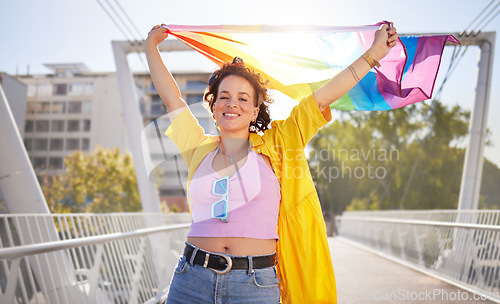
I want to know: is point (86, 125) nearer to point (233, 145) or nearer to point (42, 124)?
point (42, 124)

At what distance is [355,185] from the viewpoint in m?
47.5

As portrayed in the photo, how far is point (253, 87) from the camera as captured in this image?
9.00 ft

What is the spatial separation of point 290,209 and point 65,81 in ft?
292

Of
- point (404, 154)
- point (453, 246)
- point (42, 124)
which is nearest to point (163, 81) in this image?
point (453, 246)

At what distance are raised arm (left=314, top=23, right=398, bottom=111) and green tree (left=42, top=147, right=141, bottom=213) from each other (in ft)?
161

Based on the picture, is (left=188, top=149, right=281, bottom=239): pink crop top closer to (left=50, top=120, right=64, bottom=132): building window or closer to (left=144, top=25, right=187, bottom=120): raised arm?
(left=144, top=25, right=187, bottom=120): raised arm

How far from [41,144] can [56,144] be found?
281 centimetres

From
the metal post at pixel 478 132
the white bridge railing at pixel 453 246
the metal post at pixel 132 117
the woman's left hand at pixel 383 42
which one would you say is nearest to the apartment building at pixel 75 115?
the metal post at pixel 132 117

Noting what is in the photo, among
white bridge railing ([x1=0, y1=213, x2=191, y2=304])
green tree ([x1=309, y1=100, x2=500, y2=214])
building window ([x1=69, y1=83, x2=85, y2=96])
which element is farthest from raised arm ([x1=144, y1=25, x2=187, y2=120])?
building window ([x1=69, y1=83, x2=85, y2=96])

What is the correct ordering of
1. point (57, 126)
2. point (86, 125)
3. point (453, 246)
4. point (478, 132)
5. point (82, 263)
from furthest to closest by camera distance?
point (57, 126) < point (86, 125) < point (478, 132) < point (453, 246) < point (82, 263)

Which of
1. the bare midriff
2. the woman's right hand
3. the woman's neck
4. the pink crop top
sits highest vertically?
the woman's right hand

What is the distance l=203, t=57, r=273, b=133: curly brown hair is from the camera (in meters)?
2.73

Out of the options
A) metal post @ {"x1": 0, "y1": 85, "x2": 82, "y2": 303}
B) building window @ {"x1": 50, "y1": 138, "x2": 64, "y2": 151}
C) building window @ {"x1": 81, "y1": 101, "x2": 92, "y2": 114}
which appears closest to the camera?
metal post @ {"x1": 0, "y1": 85, "x2": 82, "y2": 303}

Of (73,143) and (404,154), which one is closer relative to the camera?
(404,154)
